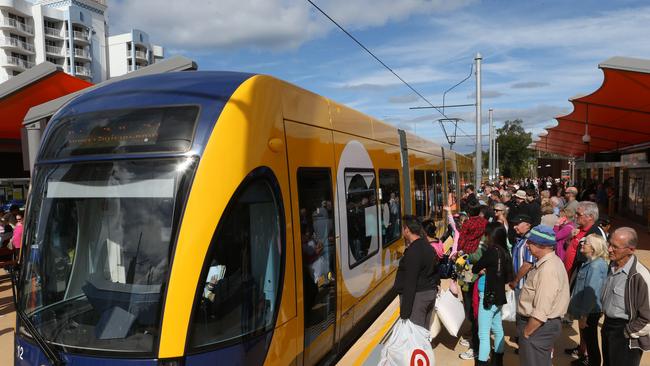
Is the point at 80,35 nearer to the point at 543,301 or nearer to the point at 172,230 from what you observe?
the point at 172,230

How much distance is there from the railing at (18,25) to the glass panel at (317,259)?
71.9m

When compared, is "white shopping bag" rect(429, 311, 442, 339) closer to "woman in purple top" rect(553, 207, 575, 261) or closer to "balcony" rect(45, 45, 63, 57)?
"woman in purple top" rect(553, 207, 575, 261)

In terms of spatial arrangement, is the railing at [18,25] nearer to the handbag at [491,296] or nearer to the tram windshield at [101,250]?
the tram windshield at [101,250]

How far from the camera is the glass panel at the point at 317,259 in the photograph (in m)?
4.14

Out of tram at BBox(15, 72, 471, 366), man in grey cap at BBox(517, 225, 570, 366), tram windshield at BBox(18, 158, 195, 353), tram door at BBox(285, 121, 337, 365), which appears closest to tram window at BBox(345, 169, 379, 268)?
tram door at BBox(285, 121, 337, 365)

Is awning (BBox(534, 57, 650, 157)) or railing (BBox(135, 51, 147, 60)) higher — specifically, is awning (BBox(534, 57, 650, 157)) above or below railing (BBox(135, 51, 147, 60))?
below

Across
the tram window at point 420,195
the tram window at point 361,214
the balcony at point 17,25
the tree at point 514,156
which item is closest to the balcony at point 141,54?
the balcony at point 17,25

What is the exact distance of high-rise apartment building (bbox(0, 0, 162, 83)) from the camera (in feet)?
201

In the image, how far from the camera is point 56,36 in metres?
67.1

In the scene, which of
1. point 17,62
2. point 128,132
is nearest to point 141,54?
point 17,62

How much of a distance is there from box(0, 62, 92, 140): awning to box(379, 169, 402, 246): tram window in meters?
5.57

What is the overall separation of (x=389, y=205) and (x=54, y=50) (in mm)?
74329

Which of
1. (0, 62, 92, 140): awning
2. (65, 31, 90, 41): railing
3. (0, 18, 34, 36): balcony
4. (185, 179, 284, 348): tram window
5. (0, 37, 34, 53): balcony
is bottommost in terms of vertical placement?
(185, 179, 284, 348): tram window

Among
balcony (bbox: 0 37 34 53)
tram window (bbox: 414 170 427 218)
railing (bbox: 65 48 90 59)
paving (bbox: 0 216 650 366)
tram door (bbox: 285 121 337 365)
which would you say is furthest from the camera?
railing (bbox: 65 48 90 59)
